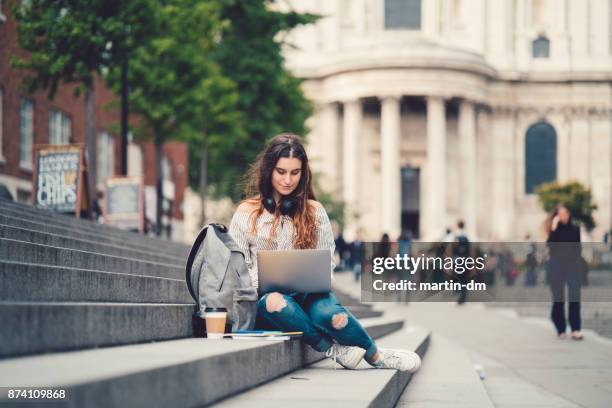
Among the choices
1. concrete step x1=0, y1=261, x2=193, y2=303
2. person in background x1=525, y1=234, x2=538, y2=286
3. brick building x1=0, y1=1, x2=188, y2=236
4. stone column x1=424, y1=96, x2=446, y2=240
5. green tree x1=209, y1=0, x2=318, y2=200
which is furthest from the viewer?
stone column x1=424, y1=96, x2=446, y2=240

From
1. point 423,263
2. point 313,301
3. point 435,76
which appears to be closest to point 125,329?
point 313,301

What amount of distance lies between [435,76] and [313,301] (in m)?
65.6

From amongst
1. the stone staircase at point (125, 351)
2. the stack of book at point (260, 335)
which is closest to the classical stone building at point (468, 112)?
the stone staircase at point (125, 351)

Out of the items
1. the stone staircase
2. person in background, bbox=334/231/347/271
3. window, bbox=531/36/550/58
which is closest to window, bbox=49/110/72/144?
person in background, bbox=334/231/347/271

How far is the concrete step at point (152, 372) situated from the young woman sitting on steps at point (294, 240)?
682mm

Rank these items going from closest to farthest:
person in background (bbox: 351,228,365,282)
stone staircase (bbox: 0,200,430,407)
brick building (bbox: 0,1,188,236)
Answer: stone staircase (bbox: 0,200,430,407), brick building (bbox: 0,1,188,236), person in background (bbox: 351,228,365,282)

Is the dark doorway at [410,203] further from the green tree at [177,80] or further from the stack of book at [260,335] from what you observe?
the stack of book at [260,335]

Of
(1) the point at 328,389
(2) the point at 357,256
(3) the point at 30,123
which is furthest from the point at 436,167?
(1) the point at 328,389

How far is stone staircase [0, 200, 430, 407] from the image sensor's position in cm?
409

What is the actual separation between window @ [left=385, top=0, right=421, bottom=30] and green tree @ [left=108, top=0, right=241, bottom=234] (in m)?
49.2

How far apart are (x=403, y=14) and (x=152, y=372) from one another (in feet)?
254

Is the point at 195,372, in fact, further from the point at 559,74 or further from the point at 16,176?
the point at 559,74

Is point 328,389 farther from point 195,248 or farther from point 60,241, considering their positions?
point 60,241

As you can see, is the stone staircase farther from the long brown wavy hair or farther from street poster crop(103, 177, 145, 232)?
street poster crop(103, 177, 145, 232)
